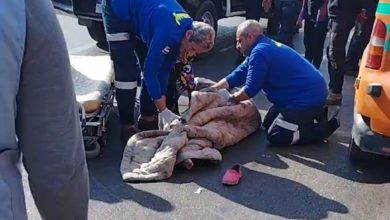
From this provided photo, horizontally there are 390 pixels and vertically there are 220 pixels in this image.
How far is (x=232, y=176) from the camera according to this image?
431cm

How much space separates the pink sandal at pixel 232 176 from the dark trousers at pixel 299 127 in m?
0.59

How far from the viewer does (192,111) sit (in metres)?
4.89

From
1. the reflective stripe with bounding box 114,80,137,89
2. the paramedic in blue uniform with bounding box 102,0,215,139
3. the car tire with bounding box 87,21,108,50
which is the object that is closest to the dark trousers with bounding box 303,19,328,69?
the paramedic in blue uniform with bounding box 102,0,215,139

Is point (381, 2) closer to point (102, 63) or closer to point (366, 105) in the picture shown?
point (366, 105)

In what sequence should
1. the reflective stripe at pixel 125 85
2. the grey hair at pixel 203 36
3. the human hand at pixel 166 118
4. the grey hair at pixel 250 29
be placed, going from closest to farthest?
1. the grey hair at pixel 203 36
2. the human hand at pixel 166 118
3. the grey hair at pixel 250 29
4. the reflective stripe at pixel 125 85

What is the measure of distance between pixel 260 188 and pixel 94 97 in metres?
1.35

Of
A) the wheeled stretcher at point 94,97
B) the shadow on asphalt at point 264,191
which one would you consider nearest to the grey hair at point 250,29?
the shadow on asphalt at point 264,191

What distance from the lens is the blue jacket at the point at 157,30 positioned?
467 centimetres

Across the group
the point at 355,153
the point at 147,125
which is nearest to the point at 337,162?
the point at 355,153

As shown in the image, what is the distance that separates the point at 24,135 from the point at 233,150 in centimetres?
383

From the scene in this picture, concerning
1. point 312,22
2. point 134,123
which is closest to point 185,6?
point 312,22

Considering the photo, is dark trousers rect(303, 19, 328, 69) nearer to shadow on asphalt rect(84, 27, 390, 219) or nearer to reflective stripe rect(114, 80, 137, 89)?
shadow on asphalt rect(84, 27, 390, 219)

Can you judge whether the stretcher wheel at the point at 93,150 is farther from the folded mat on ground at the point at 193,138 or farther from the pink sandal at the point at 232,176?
the pink sandal at the point at 232,176

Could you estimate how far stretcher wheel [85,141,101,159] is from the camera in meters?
4.63
